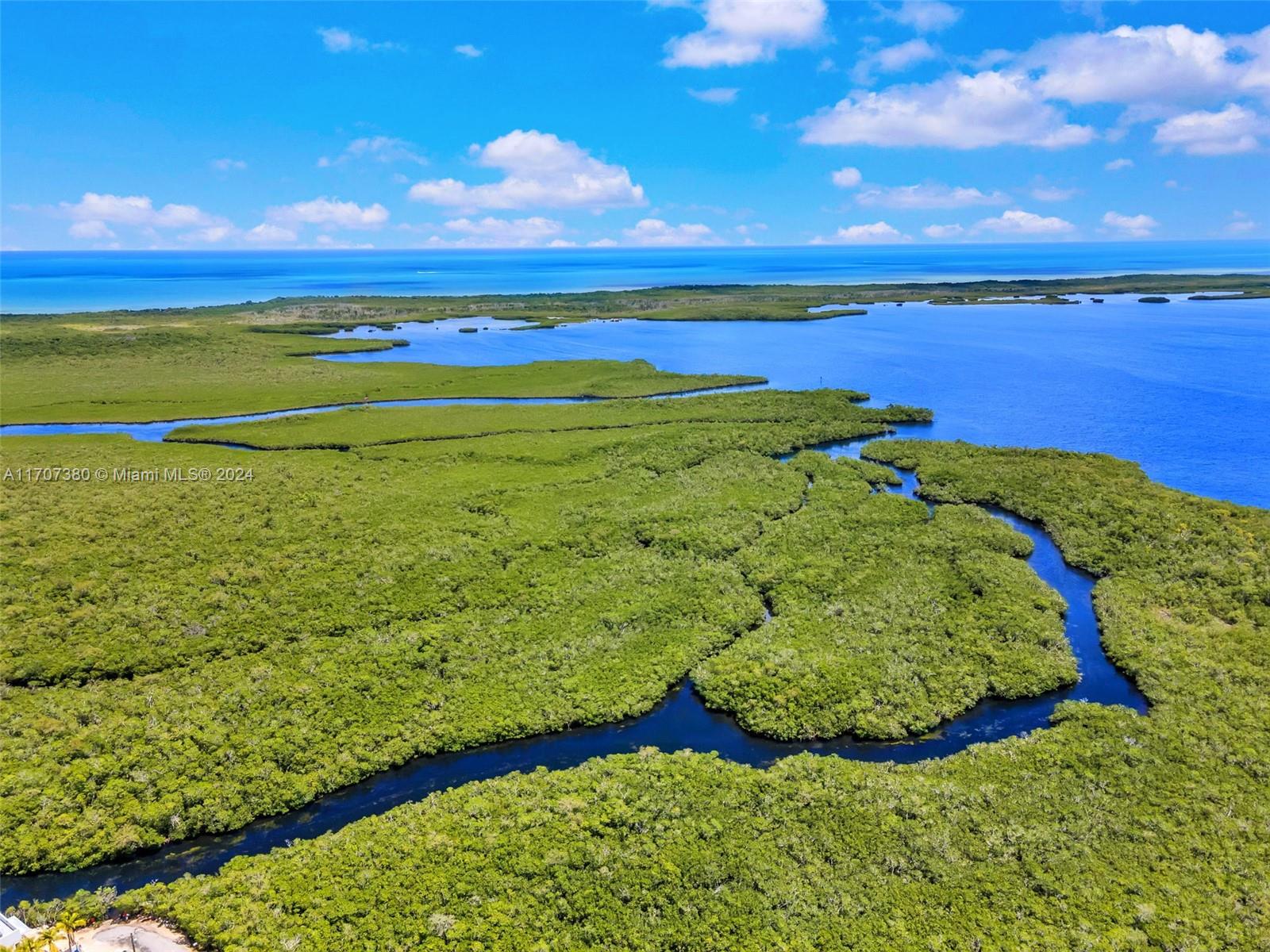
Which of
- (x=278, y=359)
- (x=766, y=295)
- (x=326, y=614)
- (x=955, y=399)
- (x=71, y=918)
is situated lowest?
(x=71, y=918)

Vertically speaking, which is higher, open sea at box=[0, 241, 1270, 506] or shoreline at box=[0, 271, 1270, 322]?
shoreline at box=[0, 271, 1270, 322]

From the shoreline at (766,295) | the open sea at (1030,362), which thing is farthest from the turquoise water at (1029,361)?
the shoreline at (766,295)

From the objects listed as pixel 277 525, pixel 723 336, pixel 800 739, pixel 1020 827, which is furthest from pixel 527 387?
pixel 1020 827

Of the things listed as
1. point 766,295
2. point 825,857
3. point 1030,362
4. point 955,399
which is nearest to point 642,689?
point 825,857

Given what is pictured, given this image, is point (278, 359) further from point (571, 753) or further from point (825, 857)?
point (825, 857)

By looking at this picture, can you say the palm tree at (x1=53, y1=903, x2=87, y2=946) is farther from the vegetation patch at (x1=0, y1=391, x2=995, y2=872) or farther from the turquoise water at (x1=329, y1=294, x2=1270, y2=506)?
the turquoise water at (x1=329, y1=294, x2=1270, y2=506)

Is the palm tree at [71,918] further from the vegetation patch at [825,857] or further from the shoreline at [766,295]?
the shoreline at [766,295]

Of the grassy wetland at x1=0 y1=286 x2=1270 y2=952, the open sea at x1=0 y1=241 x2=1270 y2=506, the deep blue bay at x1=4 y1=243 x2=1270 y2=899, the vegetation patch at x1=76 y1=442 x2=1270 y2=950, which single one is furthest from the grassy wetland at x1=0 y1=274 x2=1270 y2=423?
the vegetation patch at x1=76 y1=442 x2=1270 y2=950
